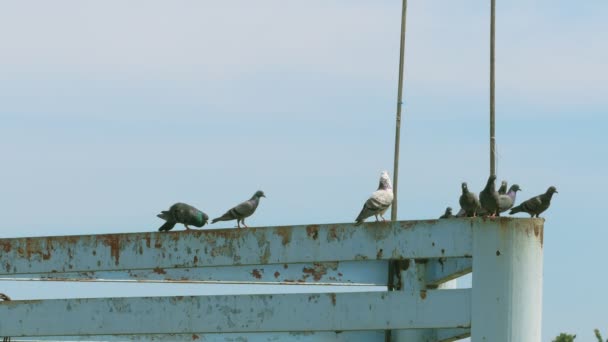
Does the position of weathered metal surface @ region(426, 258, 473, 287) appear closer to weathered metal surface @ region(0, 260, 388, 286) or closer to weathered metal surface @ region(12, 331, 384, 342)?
weathered metal surface @ region(0, 260, 388, 286)

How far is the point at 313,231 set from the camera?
15.5 metres

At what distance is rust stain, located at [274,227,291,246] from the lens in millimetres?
15594

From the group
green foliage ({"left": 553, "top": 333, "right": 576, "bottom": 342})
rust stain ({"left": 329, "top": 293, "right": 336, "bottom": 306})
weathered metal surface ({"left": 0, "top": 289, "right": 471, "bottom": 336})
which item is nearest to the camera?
weathered metal surface ({"left": 0, "top": 289, "right": 471, "bottom": 336})

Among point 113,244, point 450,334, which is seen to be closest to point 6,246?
point 113,244

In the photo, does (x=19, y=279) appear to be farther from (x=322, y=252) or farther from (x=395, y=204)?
(x=395, y=204)

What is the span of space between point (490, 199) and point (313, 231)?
2.39 metres

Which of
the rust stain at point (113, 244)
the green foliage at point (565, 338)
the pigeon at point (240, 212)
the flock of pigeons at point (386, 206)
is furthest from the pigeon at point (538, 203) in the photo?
the green foliage at point (565, 338)

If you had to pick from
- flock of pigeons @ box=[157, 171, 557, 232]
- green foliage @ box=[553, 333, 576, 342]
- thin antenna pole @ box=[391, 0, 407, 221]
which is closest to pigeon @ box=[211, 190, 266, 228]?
flock of pigeons @ box=[157, 171, 557, 232]

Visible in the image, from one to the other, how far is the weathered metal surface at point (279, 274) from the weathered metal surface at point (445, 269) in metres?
0.49

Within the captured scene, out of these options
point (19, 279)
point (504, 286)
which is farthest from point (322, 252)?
point (19, 279)

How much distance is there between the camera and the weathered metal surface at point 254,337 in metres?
16.7

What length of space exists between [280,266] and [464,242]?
238 centimetres

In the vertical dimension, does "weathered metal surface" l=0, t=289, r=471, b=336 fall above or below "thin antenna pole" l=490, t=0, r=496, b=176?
below

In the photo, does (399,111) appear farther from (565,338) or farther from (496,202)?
(565,338)
